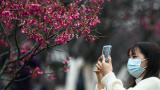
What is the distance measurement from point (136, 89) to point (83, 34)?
1.64m

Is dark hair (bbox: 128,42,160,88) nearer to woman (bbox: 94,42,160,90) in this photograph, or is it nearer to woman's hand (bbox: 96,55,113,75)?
woman (bbox: 94,42,160,90)

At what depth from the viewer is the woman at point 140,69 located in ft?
10.8

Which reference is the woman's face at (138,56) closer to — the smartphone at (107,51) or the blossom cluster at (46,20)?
the smartphone at (107,51)

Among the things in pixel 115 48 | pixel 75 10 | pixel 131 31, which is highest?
pixel 75 10

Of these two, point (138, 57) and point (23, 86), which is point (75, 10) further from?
point (23, 86)

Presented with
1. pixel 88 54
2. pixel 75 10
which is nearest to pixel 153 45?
pixel 75 10

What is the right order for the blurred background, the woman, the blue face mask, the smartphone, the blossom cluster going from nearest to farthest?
the woman < the smartphone < the blue face mask < the blossom cluster < the blurred background

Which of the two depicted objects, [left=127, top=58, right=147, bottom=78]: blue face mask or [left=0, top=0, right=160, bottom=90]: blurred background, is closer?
[left=127, top=58, right=147, bottom=78]: blue face mask

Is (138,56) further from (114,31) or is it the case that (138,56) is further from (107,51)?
(114,31)

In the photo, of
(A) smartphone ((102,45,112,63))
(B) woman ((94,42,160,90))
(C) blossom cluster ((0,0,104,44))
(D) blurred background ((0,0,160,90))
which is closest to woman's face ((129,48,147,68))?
(B) woman ((94,42,160,90))

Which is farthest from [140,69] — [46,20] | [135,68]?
[46,20]

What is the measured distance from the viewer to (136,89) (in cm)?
323

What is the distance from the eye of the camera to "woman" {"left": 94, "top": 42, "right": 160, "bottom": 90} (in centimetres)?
329

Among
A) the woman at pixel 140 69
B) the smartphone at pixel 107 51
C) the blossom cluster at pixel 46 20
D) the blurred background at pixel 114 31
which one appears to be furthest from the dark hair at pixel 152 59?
the blurred background at pixel 114 31
